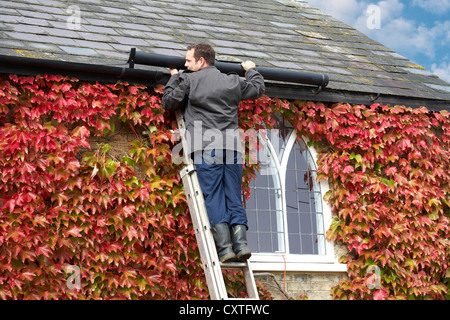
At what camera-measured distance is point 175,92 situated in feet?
22.3

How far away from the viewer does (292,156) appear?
27.7ft

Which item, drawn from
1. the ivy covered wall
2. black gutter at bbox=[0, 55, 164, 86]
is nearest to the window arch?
the ivy covered wall

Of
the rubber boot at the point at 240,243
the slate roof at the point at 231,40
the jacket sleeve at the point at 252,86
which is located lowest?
the rubber boot at the point at 240,243

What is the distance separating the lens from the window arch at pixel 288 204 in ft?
26.2

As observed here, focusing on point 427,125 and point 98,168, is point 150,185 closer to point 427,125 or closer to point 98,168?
point 98,168

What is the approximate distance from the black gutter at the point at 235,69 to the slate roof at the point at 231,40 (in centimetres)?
21

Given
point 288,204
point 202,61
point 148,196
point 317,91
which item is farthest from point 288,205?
point 202,61

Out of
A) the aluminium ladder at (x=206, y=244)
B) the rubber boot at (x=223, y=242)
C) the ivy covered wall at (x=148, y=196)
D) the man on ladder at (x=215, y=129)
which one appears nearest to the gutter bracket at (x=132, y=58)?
the ivy covered wall at (x=148, y=196)

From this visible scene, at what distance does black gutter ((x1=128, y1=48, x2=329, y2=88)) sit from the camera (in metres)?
7.10

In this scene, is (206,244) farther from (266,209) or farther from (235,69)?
(235,69)

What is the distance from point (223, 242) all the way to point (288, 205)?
2.15 meters

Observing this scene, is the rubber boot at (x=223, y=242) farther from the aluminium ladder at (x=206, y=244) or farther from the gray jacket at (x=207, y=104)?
the gray jacket at (x=207, y=104)

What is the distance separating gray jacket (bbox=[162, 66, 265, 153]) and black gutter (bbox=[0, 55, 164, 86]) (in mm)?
486

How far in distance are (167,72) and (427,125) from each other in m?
3.65
